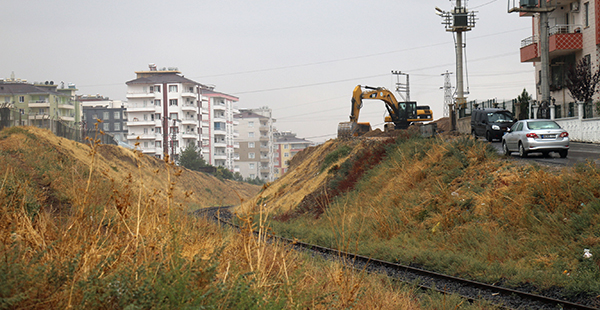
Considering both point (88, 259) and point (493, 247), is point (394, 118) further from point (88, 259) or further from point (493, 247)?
point (88, 259)

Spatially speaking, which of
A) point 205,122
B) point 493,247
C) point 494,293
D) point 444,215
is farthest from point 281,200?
point 205,122

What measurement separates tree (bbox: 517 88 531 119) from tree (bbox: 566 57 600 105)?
3.40 m

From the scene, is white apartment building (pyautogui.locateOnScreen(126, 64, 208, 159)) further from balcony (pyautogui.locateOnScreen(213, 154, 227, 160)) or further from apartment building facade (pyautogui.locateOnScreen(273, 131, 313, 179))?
apartment building facade (pyautogui.locateOnScreen(273, 131, 313, 179))

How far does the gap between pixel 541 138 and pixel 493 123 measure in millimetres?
10260

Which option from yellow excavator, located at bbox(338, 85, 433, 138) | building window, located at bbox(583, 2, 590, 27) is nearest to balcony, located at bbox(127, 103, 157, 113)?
yellow excavator, located at bbox(338, 85, 433, 138)

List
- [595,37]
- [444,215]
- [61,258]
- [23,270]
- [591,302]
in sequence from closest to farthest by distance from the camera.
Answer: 1. [23,270]
2. [61,258]
3. [591,302]
4. [444,215]
5. [595,37]

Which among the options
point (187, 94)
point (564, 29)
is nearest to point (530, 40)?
point (564, 29)

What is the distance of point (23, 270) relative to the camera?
15.3ft

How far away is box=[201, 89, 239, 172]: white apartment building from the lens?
11719 cm

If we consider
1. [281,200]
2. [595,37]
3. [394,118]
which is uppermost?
[595,37]

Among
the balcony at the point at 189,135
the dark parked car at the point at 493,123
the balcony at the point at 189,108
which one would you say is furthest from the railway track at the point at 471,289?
the balcony at the point at 189,135

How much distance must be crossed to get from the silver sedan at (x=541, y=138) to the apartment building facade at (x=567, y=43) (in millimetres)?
16449

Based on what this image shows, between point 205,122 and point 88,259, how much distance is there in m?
114

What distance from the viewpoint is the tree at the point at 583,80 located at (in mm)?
40188
